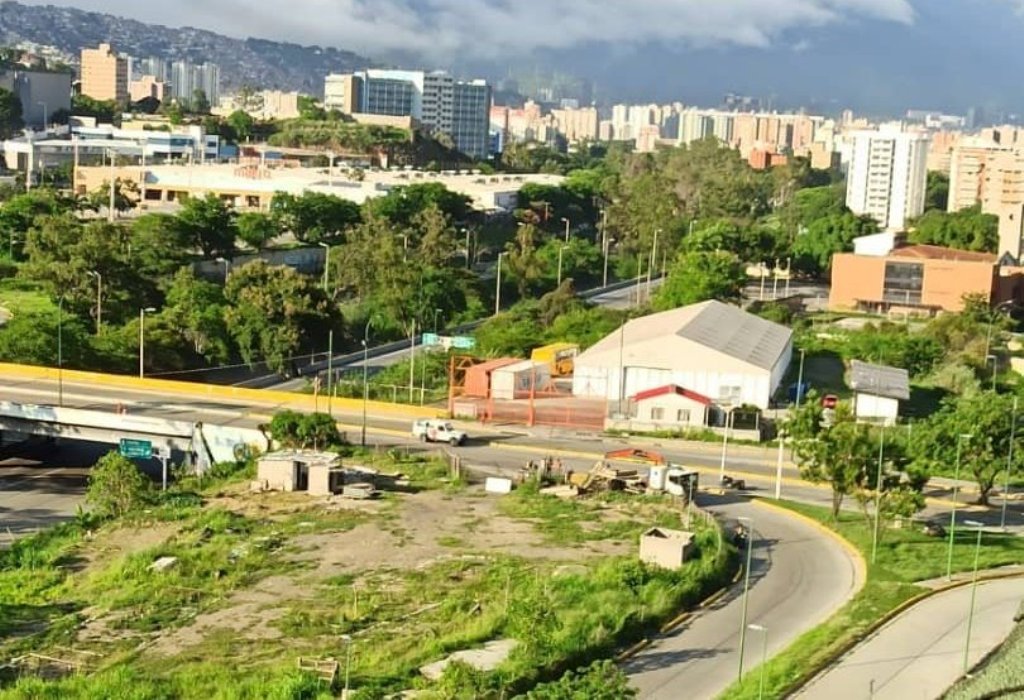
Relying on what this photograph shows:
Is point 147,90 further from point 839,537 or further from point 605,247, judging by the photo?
point 839,537

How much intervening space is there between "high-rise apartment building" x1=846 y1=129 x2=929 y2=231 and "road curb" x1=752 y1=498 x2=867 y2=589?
6694 cm

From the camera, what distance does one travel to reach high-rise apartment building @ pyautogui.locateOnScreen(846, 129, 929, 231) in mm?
87875

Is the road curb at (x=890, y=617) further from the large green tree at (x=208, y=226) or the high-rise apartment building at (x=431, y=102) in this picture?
the high-rise apartment building at (x=431, y=102)

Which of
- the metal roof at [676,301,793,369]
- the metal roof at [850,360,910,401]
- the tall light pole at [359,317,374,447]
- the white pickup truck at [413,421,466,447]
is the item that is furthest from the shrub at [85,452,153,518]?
the metal roof at [850,360,910,401]

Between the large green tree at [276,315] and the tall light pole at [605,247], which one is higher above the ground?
the tall light pole at [605,247]

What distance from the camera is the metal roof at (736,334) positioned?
3175 cm

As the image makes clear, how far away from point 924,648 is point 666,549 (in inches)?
145

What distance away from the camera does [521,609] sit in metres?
14.7

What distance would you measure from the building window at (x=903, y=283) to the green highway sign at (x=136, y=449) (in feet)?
99.8

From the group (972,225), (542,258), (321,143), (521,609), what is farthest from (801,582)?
(321,143)

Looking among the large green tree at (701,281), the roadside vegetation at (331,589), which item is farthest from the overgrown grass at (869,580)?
the large green tree at (701,281)

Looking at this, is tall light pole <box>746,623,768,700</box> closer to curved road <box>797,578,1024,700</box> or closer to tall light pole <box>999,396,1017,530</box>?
curved road <box>797,578,1024,700</box>

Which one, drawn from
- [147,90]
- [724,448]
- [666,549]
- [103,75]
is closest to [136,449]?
[724,448]

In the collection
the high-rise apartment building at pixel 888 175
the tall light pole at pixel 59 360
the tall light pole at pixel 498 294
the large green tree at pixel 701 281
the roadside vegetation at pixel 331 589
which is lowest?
the roadside vegetation at pixel 331 589
